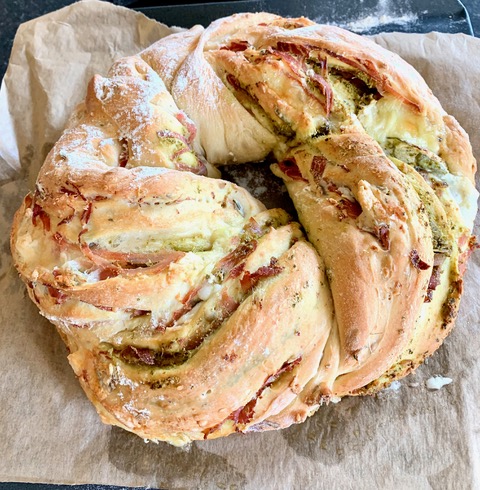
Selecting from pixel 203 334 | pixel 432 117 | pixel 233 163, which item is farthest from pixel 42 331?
pixel 432 117

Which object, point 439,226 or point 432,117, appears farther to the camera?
point 432,117

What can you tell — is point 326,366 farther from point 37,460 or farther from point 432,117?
point 37,460

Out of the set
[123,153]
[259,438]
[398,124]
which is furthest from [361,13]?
[259,438]

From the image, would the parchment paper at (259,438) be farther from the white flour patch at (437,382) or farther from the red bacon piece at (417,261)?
the red bacon piece at (417,261)

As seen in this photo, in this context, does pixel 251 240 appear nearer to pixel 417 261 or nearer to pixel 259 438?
pixel 417 261

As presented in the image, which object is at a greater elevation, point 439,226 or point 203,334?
point 439,226

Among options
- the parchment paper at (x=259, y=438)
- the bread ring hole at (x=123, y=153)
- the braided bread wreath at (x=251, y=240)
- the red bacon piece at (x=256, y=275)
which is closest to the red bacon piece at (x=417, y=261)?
the braided bread wreath at (x=251, y=240)
